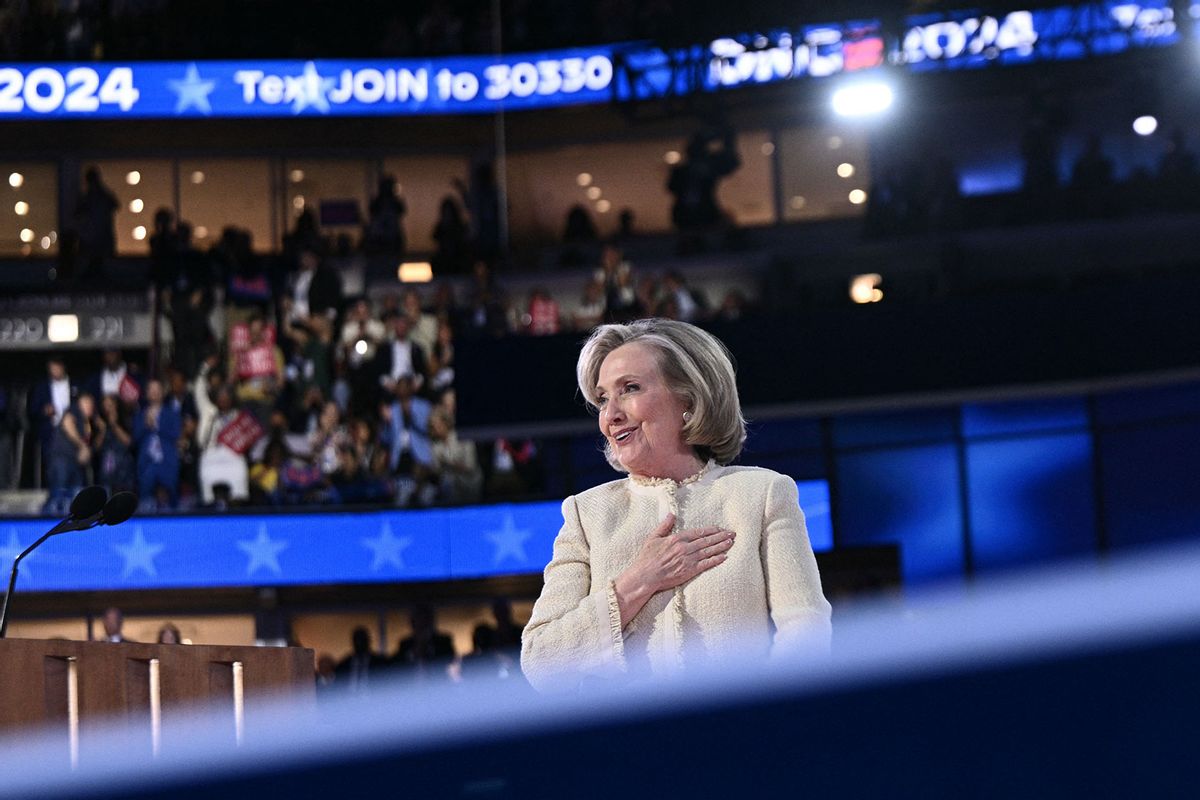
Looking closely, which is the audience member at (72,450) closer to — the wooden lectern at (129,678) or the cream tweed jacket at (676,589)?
the wooden lectern at (129,678)

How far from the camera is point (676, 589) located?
2.71m

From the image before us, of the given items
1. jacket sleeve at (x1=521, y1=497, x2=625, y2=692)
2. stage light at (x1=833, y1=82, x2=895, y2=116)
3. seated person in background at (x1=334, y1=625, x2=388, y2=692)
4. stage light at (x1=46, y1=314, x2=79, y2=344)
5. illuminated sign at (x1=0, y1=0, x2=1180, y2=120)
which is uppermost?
illuminated sign at (x1=0, y1=0, x2=1180, y2=120)

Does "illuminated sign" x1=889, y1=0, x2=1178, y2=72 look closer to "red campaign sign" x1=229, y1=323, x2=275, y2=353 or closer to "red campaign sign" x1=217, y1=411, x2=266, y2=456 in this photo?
"red campaign sign" x1=229, y1=323, x2=275, y2=353

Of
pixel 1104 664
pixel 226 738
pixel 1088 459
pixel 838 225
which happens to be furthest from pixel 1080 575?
pixel 838 225

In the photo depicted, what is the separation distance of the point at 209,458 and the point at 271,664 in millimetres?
11441

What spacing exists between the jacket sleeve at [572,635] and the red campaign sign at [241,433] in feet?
38.6

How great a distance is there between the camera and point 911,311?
14.3 meters

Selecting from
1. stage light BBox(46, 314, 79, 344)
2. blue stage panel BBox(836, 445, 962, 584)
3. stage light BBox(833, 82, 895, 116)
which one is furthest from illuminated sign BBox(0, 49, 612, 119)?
blue stage panel BBox(836, 445, 962, 584)

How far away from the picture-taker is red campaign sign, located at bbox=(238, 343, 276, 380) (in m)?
14.6

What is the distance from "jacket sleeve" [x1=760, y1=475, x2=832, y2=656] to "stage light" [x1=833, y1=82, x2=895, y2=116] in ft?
42.1

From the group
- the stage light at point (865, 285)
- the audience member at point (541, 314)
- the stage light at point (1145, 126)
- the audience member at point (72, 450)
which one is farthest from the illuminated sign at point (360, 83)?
the audience member at point (72, 450)

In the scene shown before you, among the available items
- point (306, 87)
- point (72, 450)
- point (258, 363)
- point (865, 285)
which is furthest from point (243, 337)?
point (306, 87)

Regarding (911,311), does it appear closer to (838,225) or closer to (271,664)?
(838,225)

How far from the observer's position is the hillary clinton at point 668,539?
2656 mm
